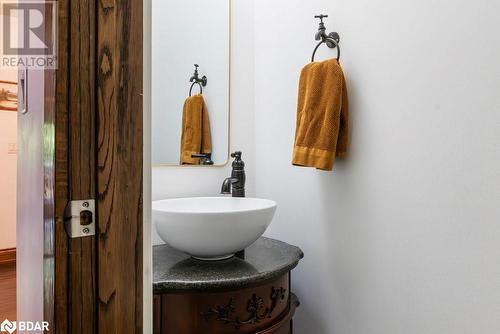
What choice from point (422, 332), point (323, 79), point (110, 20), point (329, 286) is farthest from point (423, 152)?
point (110, 20)

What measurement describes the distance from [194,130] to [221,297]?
0.83 m

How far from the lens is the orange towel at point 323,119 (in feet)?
3.73

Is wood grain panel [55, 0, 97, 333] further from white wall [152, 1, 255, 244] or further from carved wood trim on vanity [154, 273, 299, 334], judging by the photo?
white wall [152, 1, 255, 244]

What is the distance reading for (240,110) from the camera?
168 centimetres

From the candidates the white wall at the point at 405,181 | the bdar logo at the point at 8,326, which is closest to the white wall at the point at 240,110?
the white wall at the point at 405,181

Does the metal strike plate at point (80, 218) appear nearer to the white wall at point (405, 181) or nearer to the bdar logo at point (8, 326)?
the bdar logo at point (8, 326)

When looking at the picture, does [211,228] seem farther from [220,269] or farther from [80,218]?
[80,218]

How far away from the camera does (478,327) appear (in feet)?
2.65

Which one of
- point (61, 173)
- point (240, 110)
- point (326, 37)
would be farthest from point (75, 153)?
point (240, 110)

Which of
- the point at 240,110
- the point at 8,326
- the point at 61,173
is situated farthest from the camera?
the point at 240,110

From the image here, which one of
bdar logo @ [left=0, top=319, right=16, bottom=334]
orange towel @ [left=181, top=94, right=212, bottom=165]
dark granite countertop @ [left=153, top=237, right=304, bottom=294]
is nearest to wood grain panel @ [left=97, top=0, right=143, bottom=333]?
dark granite countertop @ [left=153, top=237, right=304, bottom=294]

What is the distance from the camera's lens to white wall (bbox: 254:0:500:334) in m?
0.80

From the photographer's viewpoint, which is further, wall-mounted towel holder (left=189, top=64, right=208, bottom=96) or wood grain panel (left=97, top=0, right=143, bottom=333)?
wall-mounted towel holder (left=189, top=64, right=208, bottom=96)

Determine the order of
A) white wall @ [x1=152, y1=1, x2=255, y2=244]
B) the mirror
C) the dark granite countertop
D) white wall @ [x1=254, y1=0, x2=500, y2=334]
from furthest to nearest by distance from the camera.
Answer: white wall @ [x1=152, y1=1, x2=255, y2=244]
the mirror
the dark granite countertop
white wall @ [x1=254, y1=0, x2=500, y2=334]
